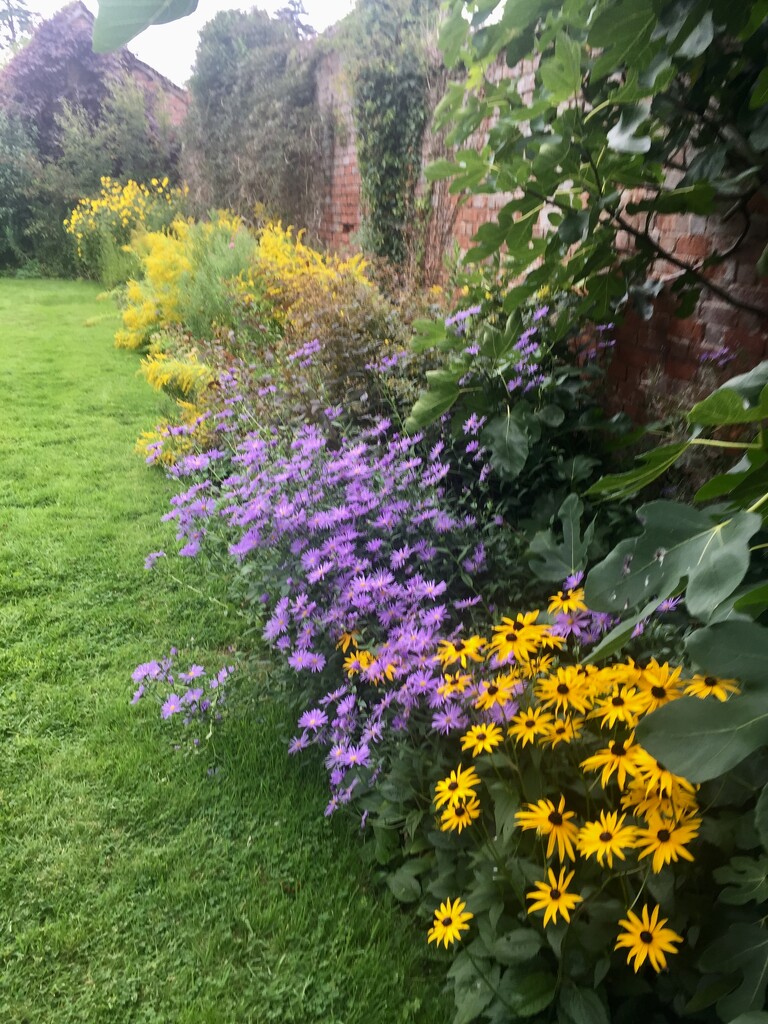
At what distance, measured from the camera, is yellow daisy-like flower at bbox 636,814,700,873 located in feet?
3.33

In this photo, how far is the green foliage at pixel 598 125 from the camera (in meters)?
0.93

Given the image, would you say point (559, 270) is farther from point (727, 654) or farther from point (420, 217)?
point (420, 217)

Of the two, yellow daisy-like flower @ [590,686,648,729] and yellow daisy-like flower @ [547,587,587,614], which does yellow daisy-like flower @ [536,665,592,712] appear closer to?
yellow daisy-like flower @ [590,686,648,729]

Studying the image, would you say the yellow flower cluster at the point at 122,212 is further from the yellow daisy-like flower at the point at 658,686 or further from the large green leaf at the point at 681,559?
the large green leaf at the point at 681,559

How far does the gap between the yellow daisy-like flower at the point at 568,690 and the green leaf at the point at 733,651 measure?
0.66 meters

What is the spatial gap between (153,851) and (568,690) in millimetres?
1220

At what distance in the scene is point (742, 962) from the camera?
0.96 m

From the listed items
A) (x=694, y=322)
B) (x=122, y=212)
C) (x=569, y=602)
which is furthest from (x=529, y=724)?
(x=122, y=212)

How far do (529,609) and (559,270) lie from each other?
957mm

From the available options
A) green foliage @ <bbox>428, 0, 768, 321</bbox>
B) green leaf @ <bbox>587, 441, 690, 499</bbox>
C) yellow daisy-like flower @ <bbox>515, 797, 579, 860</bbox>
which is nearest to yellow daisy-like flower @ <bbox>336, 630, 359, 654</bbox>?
yellow daisy-like flower @ <bbox>515, 797, 579, 860</bbox>

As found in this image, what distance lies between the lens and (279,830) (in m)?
1.77

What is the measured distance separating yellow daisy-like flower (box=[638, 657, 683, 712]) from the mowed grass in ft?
2.64

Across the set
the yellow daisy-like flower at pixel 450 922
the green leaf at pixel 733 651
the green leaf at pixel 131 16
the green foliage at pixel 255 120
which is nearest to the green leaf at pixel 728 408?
the green leaf at pixel 733 651

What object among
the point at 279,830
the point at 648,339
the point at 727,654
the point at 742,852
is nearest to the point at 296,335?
the point at 648,339
